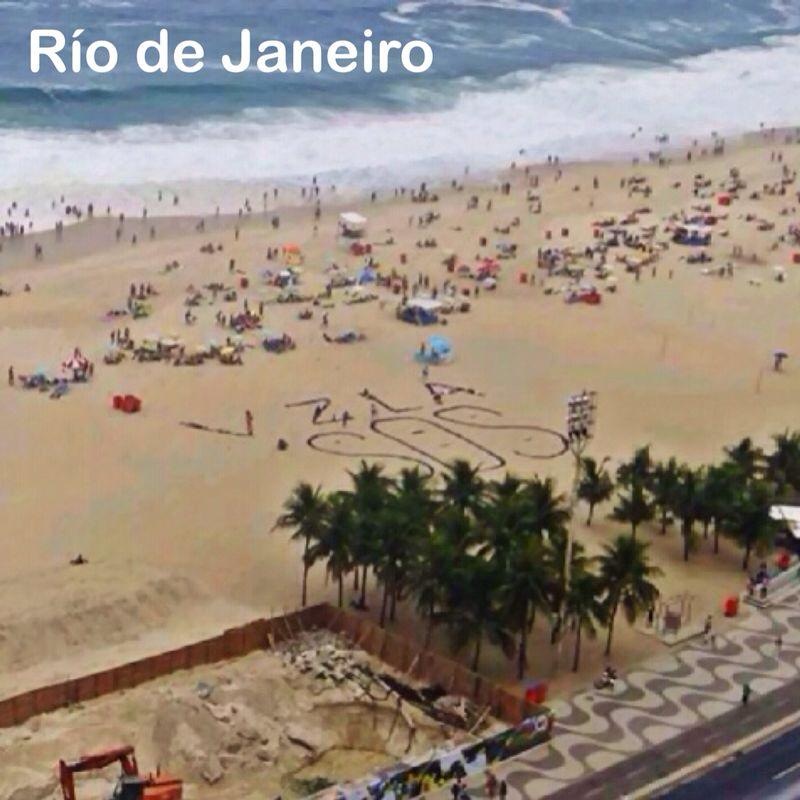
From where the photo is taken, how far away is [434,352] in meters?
66.0

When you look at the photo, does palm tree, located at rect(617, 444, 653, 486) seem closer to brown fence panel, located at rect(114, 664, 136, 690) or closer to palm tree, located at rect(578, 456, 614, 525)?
palm tree, located at rect(578, 456, 614, 525)

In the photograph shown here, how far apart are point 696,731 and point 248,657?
11.1m

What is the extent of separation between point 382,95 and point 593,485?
79.0m

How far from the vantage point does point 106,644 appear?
4212 cm

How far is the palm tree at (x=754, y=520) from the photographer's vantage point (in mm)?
46844

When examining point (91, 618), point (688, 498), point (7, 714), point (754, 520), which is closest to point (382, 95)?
point (688, 498)

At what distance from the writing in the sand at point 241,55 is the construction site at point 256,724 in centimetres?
9210

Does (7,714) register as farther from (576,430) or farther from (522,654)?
(576,430)

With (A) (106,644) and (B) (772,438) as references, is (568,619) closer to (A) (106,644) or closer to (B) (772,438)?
(A) (106,644)

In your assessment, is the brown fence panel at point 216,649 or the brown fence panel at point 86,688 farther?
the brown fence panel at point 216,649

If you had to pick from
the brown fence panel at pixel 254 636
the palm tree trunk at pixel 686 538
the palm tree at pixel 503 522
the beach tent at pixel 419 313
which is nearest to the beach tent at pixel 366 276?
the beach tent at pixel 419 313

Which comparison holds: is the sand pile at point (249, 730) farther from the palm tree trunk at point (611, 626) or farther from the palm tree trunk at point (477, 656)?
the palm tree trunk at point (611, 626)

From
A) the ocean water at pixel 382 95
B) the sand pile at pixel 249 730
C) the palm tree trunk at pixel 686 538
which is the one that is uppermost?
the ocean water at pixel 382 95

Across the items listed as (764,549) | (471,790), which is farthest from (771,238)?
(471,790)
